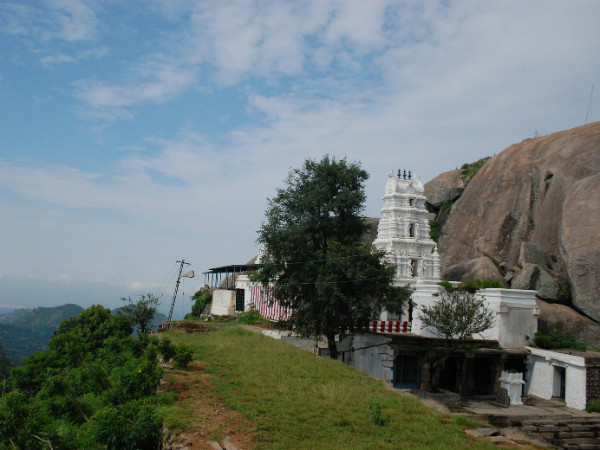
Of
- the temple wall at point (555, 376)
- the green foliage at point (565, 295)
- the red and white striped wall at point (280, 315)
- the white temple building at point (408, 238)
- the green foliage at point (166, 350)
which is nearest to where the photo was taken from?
the green foliage at point (166, 350)

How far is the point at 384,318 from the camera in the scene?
34406 millimetres

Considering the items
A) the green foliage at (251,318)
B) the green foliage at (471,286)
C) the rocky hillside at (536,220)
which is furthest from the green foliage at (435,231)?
the green foliage at (251,318)

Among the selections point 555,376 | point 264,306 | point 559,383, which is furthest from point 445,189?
point 559,383

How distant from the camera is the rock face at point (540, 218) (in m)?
28.8

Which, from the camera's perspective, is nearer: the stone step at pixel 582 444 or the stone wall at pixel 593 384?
the stone step at pixel 582 444

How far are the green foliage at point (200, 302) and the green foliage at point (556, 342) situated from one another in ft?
105

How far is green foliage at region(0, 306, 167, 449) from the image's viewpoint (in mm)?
9547

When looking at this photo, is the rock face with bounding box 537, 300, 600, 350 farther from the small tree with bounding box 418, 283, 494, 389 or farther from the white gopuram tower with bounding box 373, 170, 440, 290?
the white gopuram tower with bounding box 373, 170, 440, 290

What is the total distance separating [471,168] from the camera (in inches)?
1949

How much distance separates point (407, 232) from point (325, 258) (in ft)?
48.6

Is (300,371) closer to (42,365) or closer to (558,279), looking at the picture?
(42,365)

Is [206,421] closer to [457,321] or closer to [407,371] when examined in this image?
[457,321]

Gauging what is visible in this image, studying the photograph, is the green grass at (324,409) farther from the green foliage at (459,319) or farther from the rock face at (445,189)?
the rock face at (445,189)

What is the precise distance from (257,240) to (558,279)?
18.1 meters
